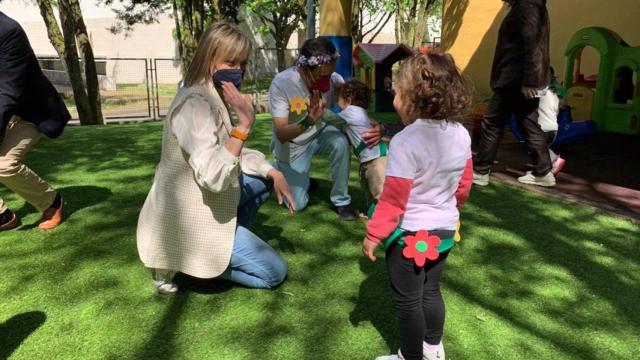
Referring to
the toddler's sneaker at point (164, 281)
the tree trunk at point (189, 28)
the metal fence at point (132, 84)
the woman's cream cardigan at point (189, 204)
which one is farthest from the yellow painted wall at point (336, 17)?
the metal fence at point (132, 84)

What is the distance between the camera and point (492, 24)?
10.9 metres

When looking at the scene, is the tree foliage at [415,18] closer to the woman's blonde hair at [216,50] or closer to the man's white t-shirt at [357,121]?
the man's white t-shirt at [357,121]

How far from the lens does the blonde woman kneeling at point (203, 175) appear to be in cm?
266

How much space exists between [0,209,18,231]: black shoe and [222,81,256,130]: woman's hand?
2466 millimetres

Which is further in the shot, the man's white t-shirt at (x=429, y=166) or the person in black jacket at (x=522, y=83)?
the person in black jacket at (x=522, y=83)

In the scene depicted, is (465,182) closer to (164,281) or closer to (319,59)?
(164,281)

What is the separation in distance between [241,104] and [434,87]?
97 centimetres

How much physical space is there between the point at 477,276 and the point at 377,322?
3.02ft

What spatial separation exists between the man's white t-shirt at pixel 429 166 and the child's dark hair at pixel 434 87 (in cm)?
6

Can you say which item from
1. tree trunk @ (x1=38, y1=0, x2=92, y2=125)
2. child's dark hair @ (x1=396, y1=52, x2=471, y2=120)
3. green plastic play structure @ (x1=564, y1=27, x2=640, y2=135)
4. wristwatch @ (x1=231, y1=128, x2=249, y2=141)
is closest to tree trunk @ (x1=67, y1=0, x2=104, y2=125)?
tree trunk @ (x1=38, y1=0, x2=92, y2=125)

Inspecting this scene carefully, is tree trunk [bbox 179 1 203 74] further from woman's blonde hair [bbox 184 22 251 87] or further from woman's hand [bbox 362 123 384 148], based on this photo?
woman's blonde hair [bbox 184 22 251 87]

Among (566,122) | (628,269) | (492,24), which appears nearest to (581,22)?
(492,24)

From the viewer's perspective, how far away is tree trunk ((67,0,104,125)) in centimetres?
1341

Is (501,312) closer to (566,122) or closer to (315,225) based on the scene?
(315,225)
